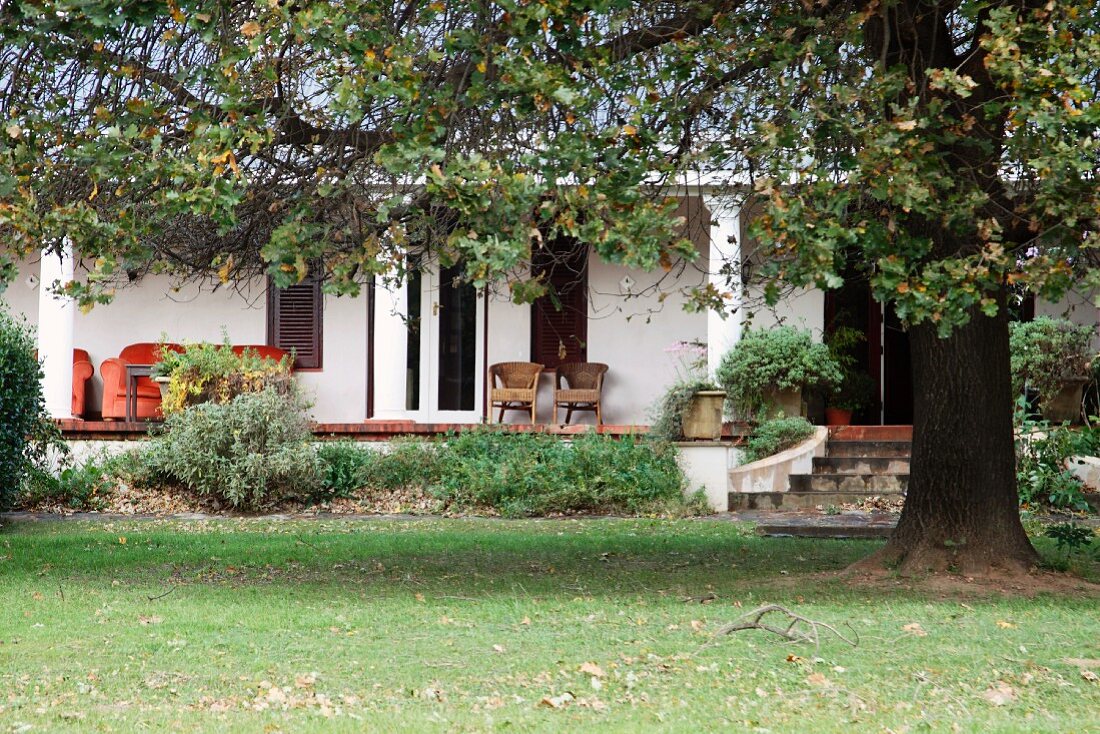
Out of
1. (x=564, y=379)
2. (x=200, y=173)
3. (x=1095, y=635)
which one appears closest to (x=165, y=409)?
(x=564, y=379)

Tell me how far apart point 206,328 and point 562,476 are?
6.85m

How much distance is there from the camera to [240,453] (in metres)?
12.7

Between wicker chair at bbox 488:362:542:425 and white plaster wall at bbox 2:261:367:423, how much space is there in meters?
2.07

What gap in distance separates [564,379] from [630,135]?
10488mm

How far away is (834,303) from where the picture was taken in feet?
54.6

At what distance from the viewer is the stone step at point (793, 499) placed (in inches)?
502

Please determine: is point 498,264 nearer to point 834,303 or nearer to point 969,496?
point 969,496

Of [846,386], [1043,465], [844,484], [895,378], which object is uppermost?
[895,378]

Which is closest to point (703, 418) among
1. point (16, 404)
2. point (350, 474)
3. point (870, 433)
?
point (870, 433)

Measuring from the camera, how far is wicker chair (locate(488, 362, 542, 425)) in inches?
618

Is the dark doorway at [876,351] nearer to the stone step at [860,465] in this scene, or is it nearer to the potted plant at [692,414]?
the stone step at [860,465]

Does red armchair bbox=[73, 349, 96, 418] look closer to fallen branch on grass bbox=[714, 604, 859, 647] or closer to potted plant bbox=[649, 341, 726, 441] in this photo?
potted plant bbox=[649, 341, 726, 441]

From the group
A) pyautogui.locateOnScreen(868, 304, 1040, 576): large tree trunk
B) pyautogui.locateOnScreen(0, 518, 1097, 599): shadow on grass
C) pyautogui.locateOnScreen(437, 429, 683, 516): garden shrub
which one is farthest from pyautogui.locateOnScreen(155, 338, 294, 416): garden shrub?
pyautogui.locateOnScreen(868, 304, 1040, 576): large tree trunk

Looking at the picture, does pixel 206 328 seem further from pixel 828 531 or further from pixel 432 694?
pixel 432 694
